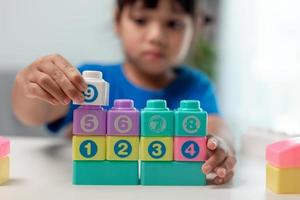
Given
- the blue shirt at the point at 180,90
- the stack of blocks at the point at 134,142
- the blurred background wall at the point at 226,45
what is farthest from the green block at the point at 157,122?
the blurred background wall at the point at 226,45

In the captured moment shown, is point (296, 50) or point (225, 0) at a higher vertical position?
point (225, 0)

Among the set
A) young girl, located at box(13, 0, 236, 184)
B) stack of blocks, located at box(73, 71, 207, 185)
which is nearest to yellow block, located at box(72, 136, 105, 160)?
stack of blocks, located at box(73, 71, 207, 185)

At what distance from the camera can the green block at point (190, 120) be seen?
1.39 ft

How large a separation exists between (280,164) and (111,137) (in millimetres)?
146

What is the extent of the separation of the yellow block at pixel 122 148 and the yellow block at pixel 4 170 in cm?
9

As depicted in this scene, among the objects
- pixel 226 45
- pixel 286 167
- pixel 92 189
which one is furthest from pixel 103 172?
pixel 226 45

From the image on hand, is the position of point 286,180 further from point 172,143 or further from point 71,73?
point 71,73

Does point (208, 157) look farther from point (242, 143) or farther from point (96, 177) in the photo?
point (242, 143)

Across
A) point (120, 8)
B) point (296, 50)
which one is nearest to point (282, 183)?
point (120, 8)

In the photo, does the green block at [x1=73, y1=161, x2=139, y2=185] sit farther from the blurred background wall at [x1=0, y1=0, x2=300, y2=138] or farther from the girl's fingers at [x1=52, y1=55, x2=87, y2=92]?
the blurred background wall at [x1=0, y1=0, x2=300, y2=138]

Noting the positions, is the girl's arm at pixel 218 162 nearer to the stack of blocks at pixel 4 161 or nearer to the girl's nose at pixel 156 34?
the stack of blocks at pixel 4 161

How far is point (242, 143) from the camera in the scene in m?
0.73

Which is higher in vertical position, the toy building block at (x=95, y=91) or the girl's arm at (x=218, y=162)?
the toy building block at (x=95, y=91)

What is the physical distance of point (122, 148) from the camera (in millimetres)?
424
